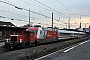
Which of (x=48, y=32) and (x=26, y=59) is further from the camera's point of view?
(x=48, y=32)

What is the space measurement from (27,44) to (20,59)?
67.6 feet

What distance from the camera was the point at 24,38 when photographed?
33.9 m

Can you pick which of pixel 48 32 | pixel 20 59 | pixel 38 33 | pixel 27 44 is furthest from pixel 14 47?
pixel 20 59

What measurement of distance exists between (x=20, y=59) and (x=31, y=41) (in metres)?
21.9

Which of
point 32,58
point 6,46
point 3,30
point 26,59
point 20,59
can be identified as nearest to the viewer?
point 20,59

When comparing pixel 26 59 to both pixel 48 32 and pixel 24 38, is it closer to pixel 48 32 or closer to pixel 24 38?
pixel 24 38

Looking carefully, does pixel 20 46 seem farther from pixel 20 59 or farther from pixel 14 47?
pixel 20 59

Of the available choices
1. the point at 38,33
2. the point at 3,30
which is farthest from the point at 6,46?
the point at 3,30

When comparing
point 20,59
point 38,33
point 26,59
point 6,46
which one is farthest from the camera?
point 38,33

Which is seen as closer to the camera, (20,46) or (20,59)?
(20,59)

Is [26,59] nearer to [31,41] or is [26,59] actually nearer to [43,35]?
[31,41]

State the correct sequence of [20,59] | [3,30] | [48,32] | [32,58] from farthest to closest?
[3,30], [48,32], [32,58], [20,59]

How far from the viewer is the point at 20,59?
45.3 feet

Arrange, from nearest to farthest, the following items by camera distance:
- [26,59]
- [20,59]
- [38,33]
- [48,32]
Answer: [20,59] → [26,59] → [38,33] → [48,32]
